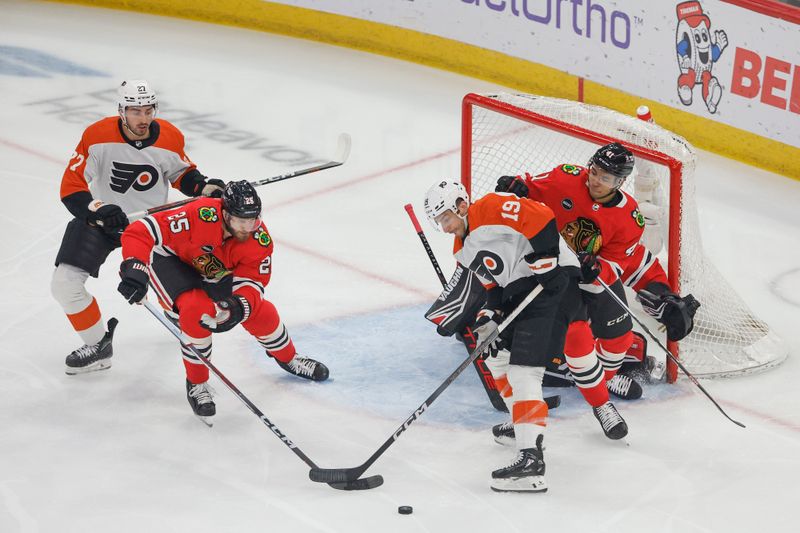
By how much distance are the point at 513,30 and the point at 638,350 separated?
329 cm

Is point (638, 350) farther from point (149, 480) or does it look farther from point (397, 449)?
point (149, 480)

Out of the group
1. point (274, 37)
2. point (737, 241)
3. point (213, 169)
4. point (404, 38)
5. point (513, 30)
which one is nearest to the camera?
point (737, 241)

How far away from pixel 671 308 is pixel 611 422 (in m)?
0.47

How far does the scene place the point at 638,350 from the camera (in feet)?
15.2

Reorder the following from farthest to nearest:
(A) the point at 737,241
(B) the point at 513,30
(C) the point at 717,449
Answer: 1. (B) the point at 513,30
2. (A) the point at 737,241
3. (C) the point at 717,449

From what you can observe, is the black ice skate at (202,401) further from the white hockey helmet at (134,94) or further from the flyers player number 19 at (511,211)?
the flyers player number 19 at (511,211)

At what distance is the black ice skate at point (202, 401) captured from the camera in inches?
172

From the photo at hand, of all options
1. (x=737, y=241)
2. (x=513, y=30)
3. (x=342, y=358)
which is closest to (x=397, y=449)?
(x=342, y=358)

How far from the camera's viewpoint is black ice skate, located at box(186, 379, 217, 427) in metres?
4.38

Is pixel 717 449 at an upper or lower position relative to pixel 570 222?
lower

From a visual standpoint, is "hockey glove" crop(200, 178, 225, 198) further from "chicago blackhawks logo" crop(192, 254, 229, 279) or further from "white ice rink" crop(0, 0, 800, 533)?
"white ice rink" crop(0, 0, 800, 533)

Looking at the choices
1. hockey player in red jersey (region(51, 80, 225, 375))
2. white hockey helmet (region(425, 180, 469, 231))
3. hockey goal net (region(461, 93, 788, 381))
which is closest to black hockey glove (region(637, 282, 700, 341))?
hockey goal net (region(461, 93, 788, 381))

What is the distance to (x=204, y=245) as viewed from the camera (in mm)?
4250

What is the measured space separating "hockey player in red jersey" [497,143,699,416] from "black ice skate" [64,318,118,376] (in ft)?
5.32
